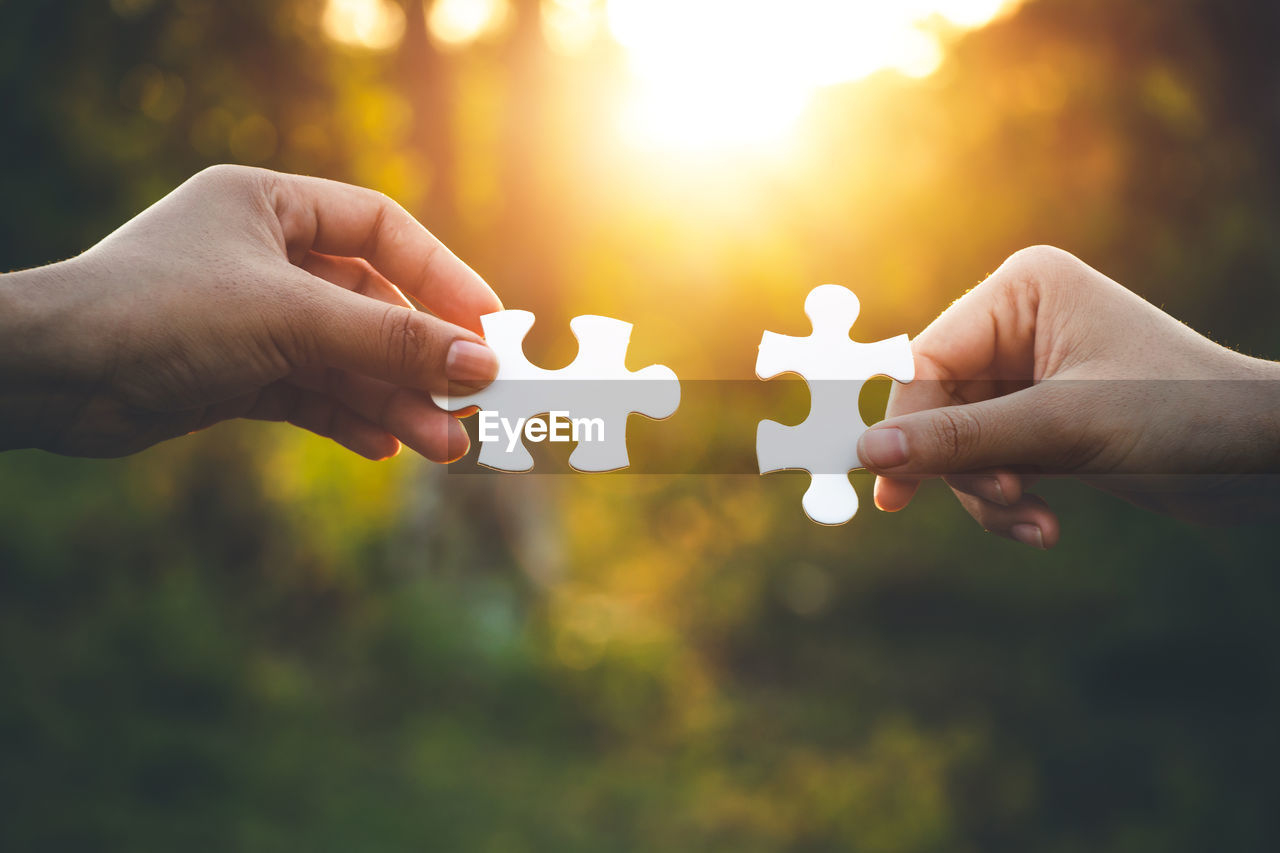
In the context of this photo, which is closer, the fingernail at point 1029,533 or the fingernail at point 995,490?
the fingernail at point 995,490

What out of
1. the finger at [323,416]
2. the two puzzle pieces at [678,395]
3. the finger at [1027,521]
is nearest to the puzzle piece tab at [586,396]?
the two puzzle pieces at [678,395]

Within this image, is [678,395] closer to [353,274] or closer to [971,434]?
[971,434]

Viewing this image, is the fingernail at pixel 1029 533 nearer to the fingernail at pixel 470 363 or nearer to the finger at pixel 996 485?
the finger at pixel 996 485

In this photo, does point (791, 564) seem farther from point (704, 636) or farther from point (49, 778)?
point (49, 778)

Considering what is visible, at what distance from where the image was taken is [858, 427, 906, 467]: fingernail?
8.13 ft

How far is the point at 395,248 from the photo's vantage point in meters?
3.00

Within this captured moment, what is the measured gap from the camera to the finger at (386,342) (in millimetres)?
2529

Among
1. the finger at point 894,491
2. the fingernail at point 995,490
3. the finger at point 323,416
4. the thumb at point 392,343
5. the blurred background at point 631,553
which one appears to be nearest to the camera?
the thumb at point 392,343

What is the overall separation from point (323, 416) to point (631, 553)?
7.72m

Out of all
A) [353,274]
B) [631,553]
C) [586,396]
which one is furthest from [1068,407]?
[631,553]

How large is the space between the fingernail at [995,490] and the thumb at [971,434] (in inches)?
5.9

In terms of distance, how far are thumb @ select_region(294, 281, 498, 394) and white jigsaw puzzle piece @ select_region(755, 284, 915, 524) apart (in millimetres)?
816

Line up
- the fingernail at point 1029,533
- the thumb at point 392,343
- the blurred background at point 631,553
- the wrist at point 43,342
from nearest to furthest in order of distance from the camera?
the wrist at point 43,342
the thumb at point 392,343
the fingernail at point 1029,533
the blurred background at point 631,553

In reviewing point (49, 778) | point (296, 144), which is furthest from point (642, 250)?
point (49, 778)
